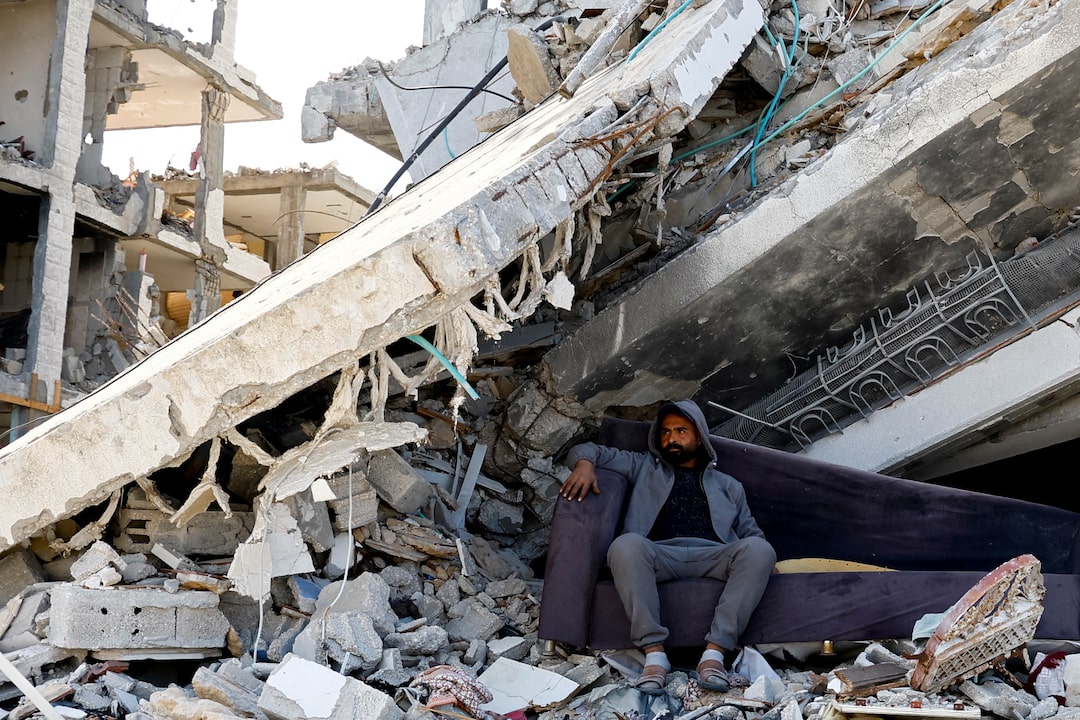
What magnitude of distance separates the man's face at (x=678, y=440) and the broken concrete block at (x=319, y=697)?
1842 millimetres

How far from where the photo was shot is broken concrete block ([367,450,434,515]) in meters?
5.56

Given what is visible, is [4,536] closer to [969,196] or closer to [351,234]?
[351,234]

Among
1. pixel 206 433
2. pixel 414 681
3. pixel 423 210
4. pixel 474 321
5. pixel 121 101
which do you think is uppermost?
pixel 121 101

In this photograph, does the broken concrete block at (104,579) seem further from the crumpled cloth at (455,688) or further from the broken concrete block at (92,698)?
the crumpled cloth at (455,688)

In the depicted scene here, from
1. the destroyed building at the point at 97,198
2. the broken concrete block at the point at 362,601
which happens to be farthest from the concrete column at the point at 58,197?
the broken concrete block at the point at 362,601

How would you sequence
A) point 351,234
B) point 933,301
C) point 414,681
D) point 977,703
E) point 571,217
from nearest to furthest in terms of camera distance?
point 977,703, point 414,681, point 571,217, point 933,301, point 351,234

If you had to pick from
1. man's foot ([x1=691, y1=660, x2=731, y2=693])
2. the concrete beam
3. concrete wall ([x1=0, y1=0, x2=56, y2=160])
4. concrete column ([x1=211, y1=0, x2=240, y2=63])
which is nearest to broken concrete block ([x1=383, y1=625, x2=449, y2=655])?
man's foot ([x1=691, y1=660, x2=731, y2=693])

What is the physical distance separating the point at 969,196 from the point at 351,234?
320 centimetres

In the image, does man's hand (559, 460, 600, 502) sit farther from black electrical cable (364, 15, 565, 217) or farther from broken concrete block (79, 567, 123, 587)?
black electrical cable (364, 15, 565, 217)

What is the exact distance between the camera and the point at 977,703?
3.75 meters

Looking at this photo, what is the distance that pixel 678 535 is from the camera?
5195 mm

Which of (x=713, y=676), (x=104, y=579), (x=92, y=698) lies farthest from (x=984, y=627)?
(x=104, y=579)

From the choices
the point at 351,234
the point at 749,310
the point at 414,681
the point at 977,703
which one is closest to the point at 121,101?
the point at 351,234

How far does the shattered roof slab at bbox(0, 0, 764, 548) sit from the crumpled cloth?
3.74 feet
